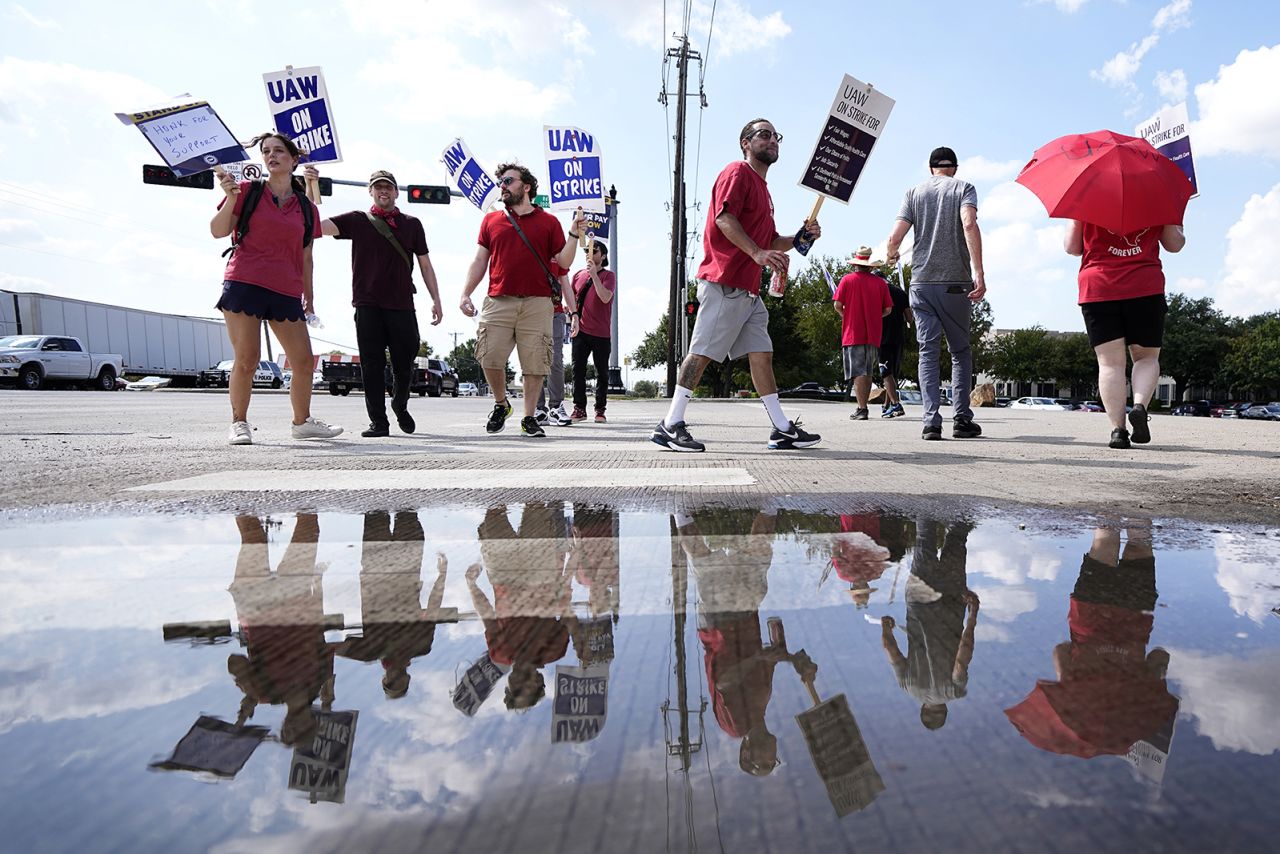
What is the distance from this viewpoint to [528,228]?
6.23 m

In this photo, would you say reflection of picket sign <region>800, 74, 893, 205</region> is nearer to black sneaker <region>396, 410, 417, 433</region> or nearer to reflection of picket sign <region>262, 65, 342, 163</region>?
black sneaker <region>396, 410, 417, 433</region>

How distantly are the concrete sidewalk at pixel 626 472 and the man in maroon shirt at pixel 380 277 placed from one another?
2.04 ft

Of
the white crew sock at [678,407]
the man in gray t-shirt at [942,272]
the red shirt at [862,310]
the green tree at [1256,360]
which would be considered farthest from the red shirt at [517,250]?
the green tree at [1256,360]

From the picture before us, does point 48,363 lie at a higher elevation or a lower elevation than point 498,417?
higher

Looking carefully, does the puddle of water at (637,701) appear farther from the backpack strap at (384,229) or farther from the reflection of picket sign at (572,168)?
the reflection of picket sign at (572,168)

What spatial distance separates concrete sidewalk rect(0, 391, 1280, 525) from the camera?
2.81 metres

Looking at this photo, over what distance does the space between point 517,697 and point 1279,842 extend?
0.79 metres

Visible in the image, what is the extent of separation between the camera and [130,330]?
1522 inches

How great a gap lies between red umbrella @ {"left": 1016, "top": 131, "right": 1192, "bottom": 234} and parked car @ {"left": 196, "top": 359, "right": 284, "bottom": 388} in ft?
132

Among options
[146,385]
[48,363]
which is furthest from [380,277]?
[146,385]

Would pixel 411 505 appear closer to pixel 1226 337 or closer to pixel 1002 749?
pixel 1002 749

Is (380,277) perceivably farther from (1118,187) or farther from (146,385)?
(146,385)

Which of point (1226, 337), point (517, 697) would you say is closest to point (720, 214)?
point (517, 697)

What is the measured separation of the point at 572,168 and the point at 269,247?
8.00 metres
